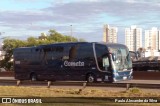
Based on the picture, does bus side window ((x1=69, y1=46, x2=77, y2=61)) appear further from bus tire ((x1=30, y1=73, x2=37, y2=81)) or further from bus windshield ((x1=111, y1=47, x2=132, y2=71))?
bus tire ((x1=30, y1=73, x2=37, y2=81))

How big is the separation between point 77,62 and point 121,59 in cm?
367

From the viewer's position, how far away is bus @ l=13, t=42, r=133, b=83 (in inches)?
1150

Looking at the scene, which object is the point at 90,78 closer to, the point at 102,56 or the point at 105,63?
the point at 105,63

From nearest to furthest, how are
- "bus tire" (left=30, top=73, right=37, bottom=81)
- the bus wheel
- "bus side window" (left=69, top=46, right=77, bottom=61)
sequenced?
the bus wheel, "bus side window" (left=69, top=46, right=77, bottom=61), "bus tire" (left=30, top=73, right=37, bottom=81)

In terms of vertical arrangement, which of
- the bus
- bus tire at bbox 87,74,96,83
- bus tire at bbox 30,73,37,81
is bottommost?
bus tire at bbox 30,73,37,81

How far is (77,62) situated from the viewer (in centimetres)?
3116

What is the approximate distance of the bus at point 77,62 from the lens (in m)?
29.2

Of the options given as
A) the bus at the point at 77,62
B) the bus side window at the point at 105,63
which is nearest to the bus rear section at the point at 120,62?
the bus at the point at 77,62

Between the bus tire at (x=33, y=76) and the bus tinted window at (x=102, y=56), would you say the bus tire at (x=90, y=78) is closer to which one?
the bus tinted window at (x=102, y=56)

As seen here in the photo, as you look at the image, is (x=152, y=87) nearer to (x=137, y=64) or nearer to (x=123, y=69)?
(x=123, y=69)

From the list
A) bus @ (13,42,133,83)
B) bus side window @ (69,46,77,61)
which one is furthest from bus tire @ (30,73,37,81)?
bus side window @ (69,46,77,61)

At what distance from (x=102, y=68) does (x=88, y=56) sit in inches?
64.5

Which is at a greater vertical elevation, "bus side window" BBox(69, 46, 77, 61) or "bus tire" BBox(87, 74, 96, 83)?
"bus side window" BBox(69, 46, 77, 61)

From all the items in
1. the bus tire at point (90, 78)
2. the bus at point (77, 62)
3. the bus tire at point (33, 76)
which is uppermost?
the bus at point (77, 62)
